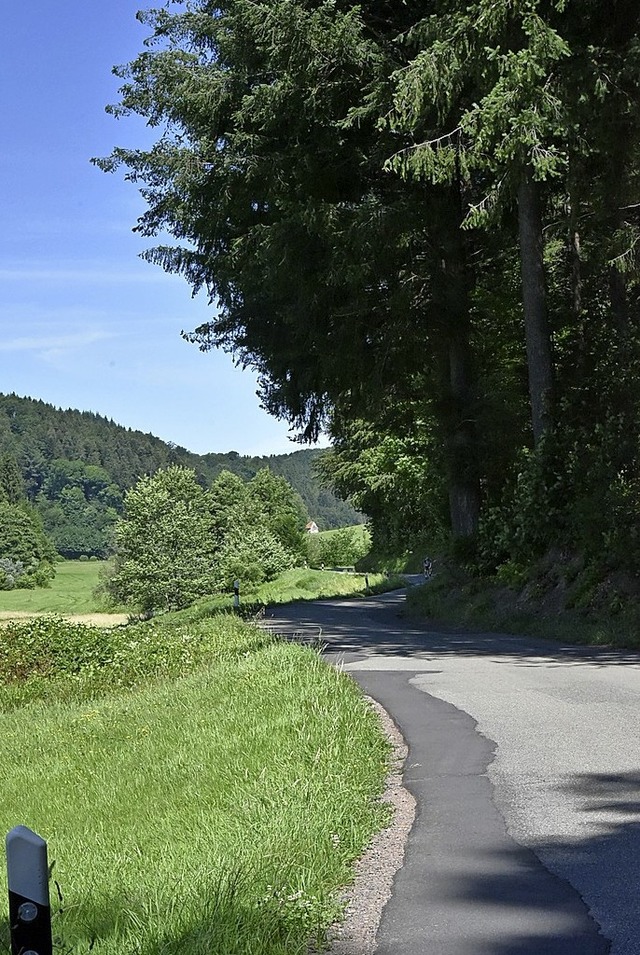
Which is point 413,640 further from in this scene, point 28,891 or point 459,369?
point 28,891

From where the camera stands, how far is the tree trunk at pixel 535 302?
23.3 metres

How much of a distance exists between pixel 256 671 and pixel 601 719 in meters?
4.31

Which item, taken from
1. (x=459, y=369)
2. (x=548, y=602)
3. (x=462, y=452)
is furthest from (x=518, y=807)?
(x=459, y=369)

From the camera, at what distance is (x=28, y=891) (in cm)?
301

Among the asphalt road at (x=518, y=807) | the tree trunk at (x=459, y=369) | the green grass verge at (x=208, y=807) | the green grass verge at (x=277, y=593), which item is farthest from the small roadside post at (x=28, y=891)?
the green grass verge at (x=277, y=593)

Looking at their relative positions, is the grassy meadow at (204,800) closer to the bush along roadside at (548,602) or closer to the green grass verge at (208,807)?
the green grass verge at (208,807)

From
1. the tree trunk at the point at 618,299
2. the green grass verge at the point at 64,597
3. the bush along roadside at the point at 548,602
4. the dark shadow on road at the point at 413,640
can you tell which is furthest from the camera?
the green grass verge at the point at 64,597

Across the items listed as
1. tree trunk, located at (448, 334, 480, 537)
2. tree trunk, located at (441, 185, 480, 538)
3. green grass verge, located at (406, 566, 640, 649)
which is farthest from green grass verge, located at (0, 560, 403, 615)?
tree trunk, located at (441, 185, 480, 538)

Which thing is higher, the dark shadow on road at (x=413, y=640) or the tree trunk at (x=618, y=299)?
the tree trunk at (x=618, y=299)

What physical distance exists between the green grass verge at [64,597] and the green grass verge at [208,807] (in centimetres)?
4525

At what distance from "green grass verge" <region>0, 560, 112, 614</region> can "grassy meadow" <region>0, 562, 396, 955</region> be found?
4421 cm

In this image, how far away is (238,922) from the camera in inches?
178

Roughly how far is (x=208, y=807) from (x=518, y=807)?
78.1 inches

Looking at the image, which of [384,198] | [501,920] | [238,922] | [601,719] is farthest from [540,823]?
[384,198]
